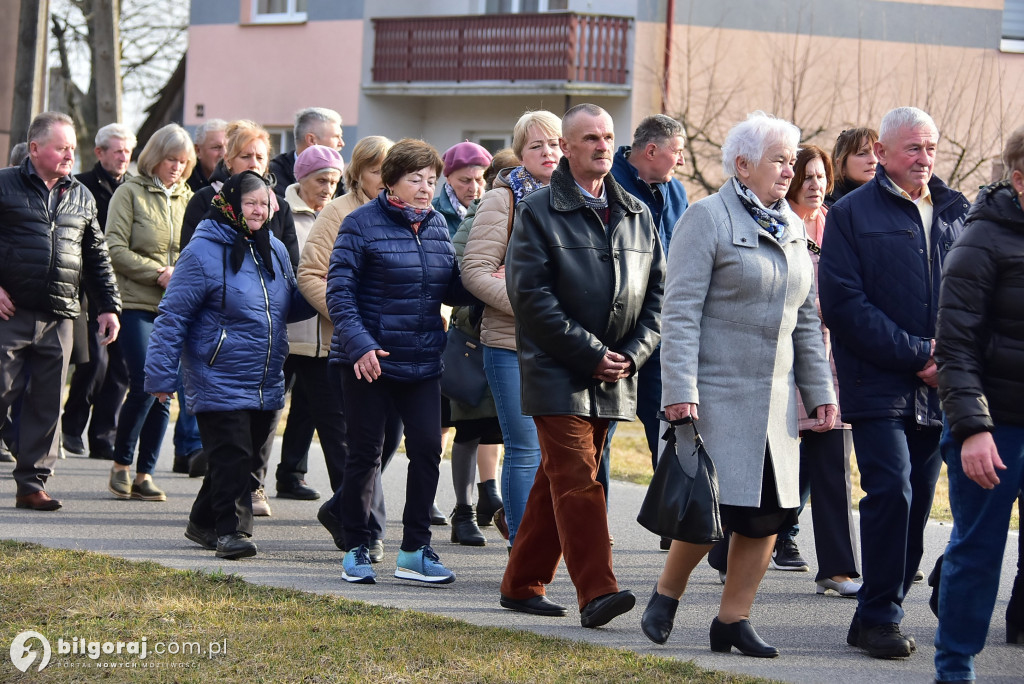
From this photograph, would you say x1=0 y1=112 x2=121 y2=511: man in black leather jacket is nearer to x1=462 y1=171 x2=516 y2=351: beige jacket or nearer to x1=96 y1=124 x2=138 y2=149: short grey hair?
x1=96 y1=124 x2=138 y2=149: short grey hair

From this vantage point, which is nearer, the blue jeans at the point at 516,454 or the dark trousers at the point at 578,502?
the dark trousers at the point at 578,502

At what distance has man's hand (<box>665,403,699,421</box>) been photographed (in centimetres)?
549

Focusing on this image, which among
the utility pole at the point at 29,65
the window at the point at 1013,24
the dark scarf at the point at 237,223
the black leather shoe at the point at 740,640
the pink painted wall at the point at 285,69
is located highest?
the window at the point at 1013,24

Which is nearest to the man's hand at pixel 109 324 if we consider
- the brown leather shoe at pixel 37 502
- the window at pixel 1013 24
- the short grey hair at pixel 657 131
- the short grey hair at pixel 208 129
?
the brown leather shoe at pixel 37 502

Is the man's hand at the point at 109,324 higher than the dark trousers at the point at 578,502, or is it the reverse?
the man's hand at the point at 109,324

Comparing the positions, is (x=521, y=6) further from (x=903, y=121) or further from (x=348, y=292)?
(x=903, y=121)

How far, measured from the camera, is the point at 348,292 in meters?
6.92

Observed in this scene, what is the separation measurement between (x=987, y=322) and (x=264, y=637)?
2.97 metres

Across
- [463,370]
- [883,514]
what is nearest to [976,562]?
Answer: [883,514]

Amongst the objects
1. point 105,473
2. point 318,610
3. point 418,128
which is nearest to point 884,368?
point 318,610

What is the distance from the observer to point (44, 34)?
517 inches

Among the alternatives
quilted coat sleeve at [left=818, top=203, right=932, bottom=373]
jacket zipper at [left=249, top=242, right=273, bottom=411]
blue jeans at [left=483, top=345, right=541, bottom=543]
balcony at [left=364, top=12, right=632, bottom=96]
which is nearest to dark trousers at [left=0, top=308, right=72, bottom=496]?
jacket zipper at [left=249, top=242, right=273, bottom=411]

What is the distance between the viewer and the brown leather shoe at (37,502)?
8.57 metres

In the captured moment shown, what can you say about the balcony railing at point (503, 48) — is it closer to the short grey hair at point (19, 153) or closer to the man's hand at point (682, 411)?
the short grey hair at point (19, 153)
